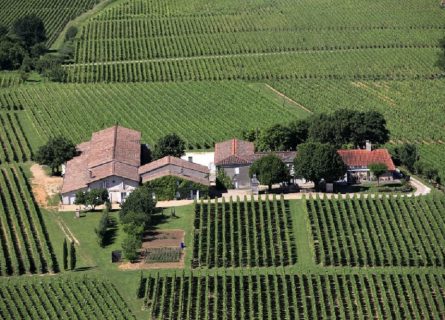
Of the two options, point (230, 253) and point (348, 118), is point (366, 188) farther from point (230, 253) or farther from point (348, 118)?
point (230, 253)

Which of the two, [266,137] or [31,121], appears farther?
[31,121]

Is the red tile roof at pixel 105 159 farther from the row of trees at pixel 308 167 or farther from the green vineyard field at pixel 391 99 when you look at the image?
the green vineyard field at pixel 391 99

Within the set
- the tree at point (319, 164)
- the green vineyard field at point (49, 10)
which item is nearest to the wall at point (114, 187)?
the tree at point (319, 164)

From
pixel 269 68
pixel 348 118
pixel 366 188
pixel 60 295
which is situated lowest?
pixel 60 295

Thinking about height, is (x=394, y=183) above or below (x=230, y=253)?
above

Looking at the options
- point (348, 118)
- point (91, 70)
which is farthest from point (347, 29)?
point (348, 118)

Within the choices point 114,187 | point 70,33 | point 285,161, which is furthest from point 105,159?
point 70,33

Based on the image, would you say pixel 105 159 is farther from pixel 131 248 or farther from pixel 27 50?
pixel 27 50
